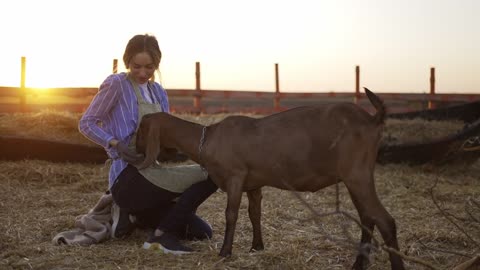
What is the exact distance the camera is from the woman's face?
4316 millimetres

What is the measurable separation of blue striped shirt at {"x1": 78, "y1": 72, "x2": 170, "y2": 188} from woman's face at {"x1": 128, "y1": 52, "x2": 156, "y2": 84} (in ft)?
0.32

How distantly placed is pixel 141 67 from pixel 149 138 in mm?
604

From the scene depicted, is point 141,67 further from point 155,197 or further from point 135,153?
point 155,197

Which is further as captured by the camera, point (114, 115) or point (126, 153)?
point (114, 115)

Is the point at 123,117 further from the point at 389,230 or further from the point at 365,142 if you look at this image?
the point at 389,230

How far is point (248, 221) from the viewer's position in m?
5.50

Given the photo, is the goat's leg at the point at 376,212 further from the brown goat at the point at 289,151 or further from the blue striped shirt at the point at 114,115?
the blue striped shirt at the point at 114,115

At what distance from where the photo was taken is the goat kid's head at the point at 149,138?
164 inches

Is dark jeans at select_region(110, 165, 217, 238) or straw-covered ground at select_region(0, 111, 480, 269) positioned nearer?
straw-covered ground at select_region(0, 111, 480, 269)

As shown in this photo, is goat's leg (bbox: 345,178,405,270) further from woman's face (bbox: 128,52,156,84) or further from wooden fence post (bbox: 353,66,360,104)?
wooden fence post (bbox: 353,66,360,104)

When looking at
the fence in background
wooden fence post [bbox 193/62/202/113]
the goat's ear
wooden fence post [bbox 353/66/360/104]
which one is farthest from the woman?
wooden fence post [bbox 353/66/360/104]

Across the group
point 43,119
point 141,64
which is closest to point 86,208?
point 141,64

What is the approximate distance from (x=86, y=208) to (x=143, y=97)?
6.79 feet

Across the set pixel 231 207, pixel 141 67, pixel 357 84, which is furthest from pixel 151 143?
pixel 357 84
